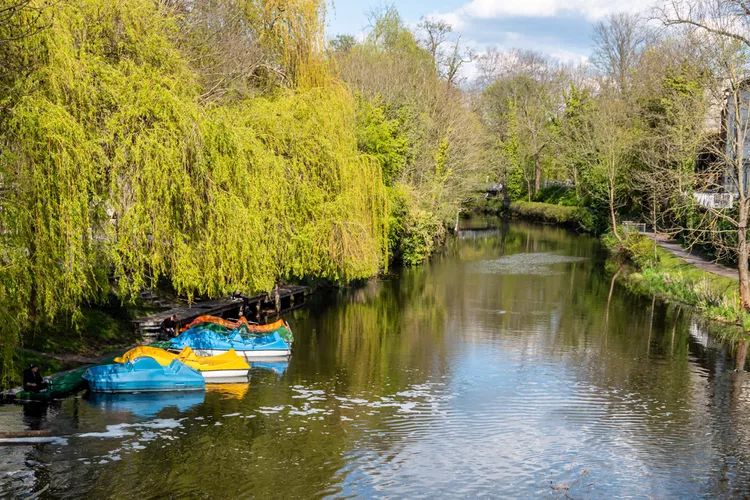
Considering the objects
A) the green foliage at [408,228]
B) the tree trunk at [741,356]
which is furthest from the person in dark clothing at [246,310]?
the tree trunk at [741,356]

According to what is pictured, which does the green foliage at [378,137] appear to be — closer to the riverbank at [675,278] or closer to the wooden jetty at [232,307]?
the wooden jetty at [232,307]

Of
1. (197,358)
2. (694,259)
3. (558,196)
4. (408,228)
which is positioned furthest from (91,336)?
(558,196)

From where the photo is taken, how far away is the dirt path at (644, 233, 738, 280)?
40062 millimetres

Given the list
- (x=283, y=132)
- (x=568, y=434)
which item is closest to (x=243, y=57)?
(x=283, y=132)

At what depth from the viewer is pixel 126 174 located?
68.7 ft

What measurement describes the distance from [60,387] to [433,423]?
9928 mm

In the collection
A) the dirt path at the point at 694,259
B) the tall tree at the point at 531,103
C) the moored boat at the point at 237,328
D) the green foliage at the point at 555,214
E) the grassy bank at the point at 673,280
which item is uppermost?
the tall tree at the point at 531,103

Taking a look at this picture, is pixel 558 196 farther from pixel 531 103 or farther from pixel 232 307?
pixel 232 307

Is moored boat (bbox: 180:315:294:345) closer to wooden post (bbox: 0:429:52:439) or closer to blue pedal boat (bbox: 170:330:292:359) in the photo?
blue pedal boat (bbox: 170:330:292:359)

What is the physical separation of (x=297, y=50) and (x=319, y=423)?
19258mm

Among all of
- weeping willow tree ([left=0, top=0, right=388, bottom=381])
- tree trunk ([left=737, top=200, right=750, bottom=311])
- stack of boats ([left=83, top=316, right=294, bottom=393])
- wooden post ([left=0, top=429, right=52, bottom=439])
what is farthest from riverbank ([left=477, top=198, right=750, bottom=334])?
wooden post ([left=0, top=429, right=52, bottom=439])

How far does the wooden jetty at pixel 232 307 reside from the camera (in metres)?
27.8

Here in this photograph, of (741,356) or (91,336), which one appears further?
(741,356)

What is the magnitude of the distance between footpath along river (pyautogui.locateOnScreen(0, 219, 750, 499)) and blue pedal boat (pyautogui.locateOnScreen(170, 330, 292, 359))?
0.81 meters
